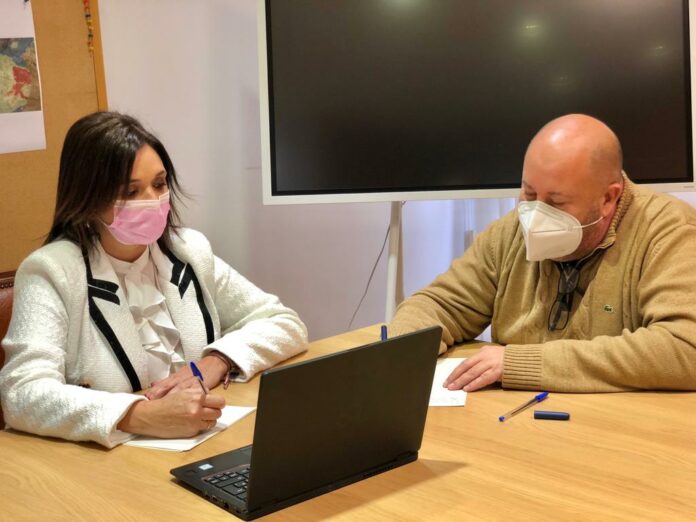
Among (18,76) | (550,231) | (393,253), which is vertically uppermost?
(18,76)

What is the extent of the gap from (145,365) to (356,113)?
1.15 meters

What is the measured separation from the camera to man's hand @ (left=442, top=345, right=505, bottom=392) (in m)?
1.75

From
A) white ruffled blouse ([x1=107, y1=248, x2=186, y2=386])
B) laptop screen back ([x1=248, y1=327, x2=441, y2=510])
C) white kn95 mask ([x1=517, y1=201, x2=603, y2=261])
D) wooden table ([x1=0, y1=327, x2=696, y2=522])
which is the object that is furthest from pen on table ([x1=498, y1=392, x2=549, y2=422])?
white ruffled blouse ([x1=107, y1=248, x2=186, y2=386])

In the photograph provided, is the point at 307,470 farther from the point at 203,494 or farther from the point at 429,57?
the point at 429,57

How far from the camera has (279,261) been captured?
3168mm

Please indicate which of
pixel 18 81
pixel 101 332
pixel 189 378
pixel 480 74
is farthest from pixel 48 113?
pixel 480 74

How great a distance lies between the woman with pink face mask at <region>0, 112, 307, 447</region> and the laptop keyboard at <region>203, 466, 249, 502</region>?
20cm

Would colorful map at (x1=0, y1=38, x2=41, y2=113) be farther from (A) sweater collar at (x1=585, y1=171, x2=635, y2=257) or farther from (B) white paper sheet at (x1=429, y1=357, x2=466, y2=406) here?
(A) sweater collar at (x1=585, y1=171, x2=635, y2=257)

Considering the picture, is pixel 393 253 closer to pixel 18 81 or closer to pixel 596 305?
pixel 596 305

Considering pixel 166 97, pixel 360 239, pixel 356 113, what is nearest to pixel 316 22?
pixel 356 113

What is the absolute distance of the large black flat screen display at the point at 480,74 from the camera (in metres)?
2.54

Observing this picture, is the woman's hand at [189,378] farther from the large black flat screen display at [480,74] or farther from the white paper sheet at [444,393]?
the large black flat screen display at [480,74]

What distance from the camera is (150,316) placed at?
1883 mm

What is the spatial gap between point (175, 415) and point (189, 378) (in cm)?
28
